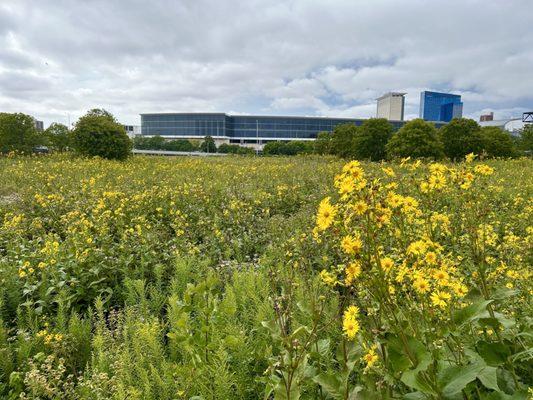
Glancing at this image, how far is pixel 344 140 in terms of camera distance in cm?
2864

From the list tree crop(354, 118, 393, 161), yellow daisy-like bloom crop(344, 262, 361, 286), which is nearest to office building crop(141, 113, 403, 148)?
tree crop(354, 118, 393, 161)

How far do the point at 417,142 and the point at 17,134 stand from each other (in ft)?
74.6

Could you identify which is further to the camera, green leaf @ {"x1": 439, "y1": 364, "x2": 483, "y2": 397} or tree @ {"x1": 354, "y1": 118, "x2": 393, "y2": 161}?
tree @ {"x1": 354, "y1": 118, "x2": 393, "y2": 161}

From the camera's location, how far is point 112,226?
5578 millimetres

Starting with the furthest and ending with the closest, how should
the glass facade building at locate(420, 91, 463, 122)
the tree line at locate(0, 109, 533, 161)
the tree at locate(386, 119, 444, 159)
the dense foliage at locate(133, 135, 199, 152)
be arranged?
1. the glass facade building at locate(420, 91, 463, 122)
2. the dense foliage at locate(133, 135, 199, 152)
3. the tree at locate(386, 119, 444, 159)
4. the tree line at locate(0, 109, 533, 161)

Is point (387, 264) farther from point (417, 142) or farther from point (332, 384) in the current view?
point (417, 142)

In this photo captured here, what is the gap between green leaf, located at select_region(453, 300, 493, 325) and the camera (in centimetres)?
131

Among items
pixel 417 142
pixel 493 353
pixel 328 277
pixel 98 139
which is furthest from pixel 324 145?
pixel 493 353

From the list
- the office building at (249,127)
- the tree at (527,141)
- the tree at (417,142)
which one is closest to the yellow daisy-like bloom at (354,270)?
the tree at (417,142)

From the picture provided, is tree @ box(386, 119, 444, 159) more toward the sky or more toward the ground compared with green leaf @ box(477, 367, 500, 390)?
more toward the sky

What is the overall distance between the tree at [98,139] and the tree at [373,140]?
15693mm

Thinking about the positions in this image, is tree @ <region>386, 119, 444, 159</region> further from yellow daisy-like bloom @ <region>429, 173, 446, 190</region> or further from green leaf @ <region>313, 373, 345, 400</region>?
green leaf @ <region>313, 373, 345, 400</region>

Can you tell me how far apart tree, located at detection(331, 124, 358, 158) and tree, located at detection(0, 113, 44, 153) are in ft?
65.1

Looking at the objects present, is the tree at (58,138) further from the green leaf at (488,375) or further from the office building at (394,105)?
the office building at (394,105)
